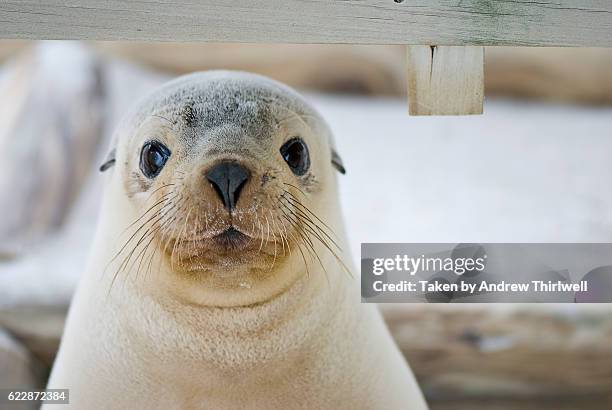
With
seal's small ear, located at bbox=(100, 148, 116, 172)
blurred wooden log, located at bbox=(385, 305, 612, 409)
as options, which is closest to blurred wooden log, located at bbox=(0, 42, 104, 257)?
blurred wooden log, located at bbox=(385, 305, 612, 409)

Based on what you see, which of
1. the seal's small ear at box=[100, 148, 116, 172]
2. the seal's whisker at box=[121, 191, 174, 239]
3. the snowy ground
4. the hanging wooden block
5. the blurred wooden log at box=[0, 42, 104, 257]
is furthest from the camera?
the blurred wooden log at box=[0, 42, 104, 257]

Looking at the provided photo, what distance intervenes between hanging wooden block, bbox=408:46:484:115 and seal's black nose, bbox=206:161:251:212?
0.46 metres

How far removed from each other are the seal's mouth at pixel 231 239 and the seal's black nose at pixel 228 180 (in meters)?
0.05

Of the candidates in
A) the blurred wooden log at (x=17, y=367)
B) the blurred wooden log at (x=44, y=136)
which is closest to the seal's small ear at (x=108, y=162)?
the blurred wooden log at (x=17, y=367)

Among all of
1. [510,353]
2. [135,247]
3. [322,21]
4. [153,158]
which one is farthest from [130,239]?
[510,353]

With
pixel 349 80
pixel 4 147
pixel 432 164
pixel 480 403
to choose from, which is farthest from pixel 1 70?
pixel 480 403

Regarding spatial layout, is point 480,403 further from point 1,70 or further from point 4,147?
point 1,70

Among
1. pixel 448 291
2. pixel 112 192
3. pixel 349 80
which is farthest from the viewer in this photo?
pixel 349 80

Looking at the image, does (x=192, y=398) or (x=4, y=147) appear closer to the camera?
(x=192, y=398)

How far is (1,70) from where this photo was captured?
514cm

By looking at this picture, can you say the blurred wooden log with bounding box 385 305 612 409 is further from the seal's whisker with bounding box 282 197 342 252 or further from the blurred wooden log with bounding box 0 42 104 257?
the blurred wooden log with bounding box 0 42 104 257

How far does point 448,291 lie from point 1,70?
3767mm

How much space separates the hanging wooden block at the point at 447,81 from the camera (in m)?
1.81

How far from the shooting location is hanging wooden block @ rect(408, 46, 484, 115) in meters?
1.81
